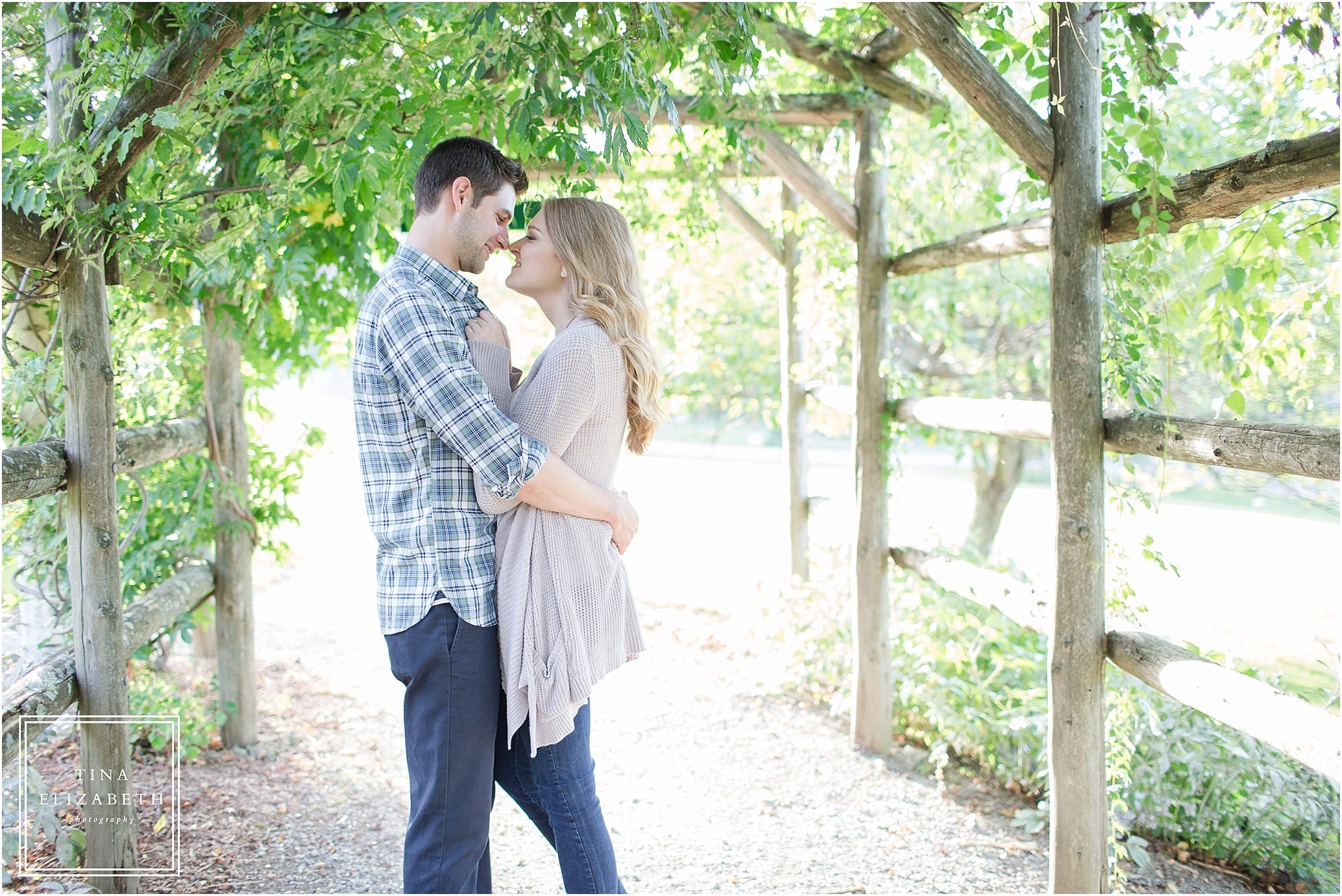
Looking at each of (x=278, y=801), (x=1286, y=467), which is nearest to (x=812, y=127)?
(x=1286, y=467)

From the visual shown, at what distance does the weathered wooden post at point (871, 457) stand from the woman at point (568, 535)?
Answer: 2084 millimetres

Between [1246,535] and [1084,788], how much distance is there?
8.44 meters

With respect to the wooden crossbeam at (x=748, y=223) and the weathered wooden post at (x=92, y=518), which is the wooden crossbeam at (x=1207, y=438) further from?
the weathered wooden post at (x=92, y=518)

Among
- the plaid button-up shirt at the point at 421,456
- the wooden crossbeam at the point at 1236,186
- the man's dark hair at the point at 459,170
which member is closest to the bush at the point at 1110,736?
the wooden crossbeam at the point at 1236,186

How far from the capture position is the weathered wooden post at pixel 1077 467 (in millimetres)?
2346

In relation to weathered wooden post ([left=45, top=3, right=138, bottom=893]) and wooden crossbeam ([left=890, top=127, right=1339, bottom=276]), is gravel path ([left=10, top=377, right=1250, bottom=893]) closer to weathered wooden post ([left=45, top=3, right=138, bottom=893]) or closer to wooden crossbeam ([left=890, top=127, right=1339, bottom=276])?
weathered wooden post ([left=45, top=3, right=138, bottom=893])

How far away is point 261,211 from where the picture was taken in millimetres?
2510

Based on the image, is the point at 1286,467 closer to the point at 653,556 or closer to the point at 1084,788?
the point at 1084,788

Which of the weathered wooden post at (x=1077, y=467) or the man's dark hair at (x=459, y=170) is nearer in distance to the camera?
the man's dark hair at (x=459, y=170)

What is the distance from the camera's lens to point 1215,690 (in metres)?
2.03

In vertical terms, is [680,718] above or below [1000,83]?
below

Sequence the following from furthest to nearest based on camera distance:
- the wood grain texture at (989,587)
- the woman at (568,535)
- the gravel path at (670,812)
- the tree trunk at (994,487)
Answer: the tree trunk at (994,487) < the gravel path at (670,812) < the wood grain texture at (989,587) < the woman at (568,535)

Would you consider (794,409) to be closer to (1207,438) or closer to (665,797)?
(665,797)

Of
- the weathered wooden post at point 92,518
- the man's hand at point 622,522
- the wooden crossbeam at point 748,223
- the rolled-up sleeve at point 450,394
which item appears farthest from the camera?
the wooden crossbeam at point 748,223
